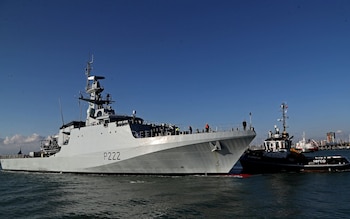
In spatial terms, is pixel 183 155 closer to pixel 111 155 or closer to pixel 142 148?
pixel 142 148

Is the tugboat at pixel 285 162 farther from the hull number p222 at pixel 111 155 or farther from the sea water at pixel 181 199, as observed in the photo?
the hull number p222 at pixel 111 155

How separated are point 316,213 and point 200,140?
26.8 ft

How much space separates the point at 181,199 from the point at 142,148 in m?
6.51

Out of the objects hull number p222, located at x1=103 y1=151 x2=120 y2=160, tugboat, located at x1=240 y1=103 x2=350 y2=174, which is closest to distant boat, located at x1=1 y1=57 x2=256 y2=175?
hull number p222, located at x1=103 y1=151 x2=120 y2=160

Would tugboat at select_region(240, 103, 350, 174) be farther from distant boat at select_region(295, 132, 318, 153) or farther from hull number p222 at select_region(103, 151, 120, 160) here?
distant boat at select_region(295, 132, 318, 153)

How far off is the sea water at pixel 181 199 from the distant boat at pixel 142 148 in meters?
0.97

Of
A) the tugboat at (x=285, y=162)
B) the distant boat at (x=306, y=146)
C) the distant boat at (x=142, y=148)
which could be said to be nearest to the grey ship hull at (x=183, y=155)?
the distant boat at (x=142, y=148)

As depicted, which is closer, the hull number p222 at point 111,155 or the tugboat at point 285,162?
the hull number p222 at point 111,155

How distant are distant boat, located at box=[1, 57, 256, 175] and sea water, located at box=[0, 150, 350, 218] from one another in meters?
0.97

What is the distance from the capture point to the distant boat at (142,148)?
17.7 metres

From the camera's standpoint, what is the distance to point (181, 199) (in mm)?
12844

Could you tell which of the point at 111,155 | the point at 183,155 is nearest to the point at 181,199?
the point at 183,155

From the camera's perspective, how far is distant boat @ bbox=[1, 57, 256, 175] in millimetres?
17656

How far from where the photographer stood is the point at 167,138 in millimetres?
18094
